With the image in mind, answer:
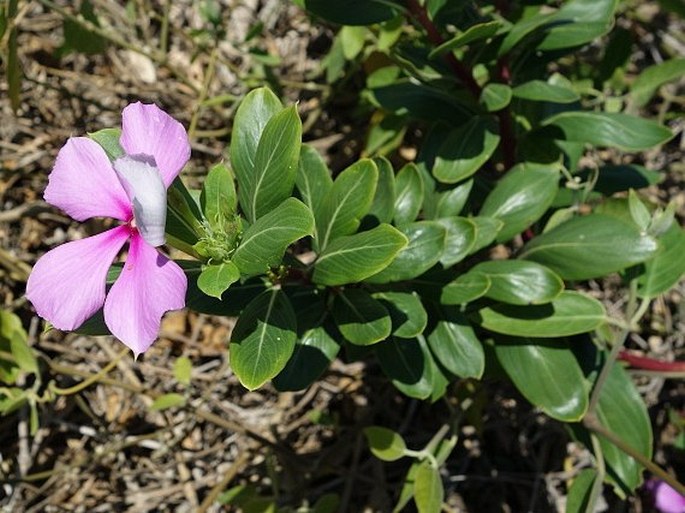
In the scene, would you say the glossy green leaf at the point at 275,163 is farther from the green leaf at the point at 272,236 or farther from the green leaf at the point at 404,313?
the green leaf at the point at 404,313

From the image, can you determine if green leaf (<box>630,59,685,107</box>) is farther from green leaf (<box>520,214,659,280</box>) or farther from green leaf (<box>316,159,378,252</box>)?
green leaf (<box>316,159,378,252</box>)

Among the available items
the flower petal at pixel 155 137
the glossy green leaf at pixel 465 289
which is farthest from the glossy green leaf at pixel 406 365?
the flower petal at pixel 155 137

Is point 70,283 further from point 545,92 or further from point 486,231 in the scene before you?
point 545,92

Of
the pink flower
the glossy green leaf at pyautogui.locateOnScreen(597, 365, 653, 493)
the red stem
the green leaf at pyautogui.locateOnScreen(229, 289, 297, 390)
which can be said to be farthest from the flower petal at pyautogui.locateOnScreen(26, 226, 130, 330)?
the red stem

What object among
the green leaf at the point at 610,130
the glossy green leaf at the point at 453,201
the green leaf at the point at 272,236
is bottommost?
the glossy green leaf at the point at 453,201

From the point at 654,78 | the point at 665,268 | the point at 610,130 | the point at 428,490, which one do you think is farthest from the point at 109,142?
the point at 654,78

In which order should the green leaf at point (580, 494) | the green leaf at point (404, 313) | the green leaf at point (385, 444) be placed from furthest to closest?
the green leaf at point (385, 444)
the green leaf at point (580, 494)
the green leaf at point (404, 313)
